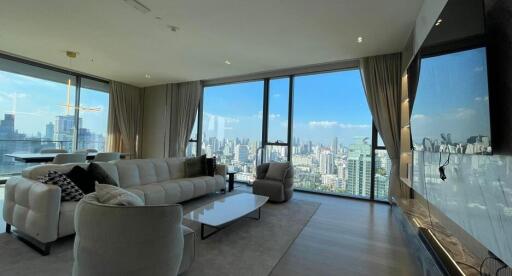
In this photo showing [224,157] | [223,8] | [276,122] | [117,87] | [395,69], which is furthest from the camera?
[117,87]

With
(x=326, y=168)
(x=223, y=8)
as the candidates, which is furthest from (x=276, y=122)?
(x=223, y=8)

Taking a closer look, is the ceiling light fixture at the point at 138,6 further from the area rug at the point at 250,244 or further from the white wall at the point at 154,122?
the white wall at the point at 154,122

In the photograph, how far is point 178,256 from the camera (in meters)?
1.65

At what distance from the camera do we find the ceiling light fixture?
Result: 9.56 feet

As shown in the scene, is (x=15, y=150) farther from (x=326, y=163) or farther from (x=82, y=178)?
(x=326, y=163)

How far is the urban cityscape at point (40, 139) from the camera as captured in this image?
5.03m

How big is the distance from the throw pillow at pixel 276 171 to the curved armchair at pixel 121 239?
3122 mm

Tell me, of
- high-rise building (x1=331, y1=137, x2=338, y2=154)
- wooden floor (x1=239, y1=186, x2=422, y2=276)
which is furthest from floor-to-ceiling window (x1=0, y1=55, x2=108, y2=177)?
high-rise building (x1=331, y1=137, x2=338, y2=154)

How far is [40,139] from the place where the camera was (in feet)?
18.1

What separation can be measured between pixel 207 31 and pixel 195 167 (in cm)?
244

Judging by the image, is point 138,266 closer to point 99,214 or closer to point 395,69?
point 99,214

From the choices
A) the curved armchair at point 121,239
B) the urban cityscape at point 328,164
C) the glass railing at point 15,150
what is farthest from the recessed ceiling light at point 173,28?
the glass railing at point 15,150

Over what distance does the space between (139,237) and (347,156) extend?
4361mm

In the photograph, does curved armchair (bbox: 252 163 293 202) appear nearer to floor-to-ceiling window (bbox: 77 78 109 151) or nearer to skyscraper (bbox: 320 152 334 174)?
skyscraper (bbox: 320 152 334 174)
